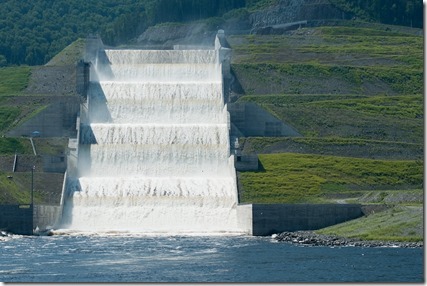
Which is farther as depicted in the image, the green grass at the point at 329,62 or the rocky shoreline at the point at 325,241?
the green grass at the point at 329,62

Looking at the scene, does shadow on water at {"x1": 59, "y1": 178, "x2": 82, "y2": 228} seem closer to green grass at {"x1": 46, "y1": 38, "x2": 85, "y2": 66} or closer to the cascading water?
the cascading water

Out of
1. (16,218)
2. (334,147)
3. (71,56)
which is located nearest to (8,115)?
(334,147)

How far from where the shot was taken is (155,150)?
130500 millimetres

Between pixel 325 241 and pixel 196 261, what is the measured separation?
13509 mm

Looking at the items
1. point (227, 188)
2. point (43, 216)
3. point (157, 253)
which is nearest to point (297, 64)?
point (227, 188)

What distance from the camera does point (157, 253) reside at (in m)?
101

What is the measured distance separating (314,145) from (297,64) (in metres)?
28.4

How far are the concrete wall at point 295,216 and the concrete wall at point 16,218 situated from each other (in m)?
15.6

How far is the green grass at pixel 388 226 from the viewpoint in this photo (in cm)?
10488

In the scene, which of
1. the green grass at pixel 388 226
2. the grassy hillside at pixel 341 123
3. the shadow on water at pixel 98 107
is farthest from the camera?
the shadow on water at pixel 98 107

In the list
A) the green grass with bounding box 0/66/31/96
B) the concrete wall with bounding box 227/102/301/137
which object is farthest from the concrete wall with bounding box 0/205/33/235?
the green grass with bounding box 0/66/31/96

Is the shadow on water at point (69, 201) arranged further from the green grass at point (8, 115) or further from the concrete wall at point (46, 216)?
the green grass at point (8, 115)

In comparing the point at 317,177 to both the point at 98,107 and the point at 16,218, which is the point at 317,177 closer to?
the point at 98,107

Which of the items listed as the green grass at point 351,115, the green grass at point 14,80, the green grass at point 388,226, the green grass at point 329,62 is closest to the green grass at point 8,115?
the green grass at point 14,80
